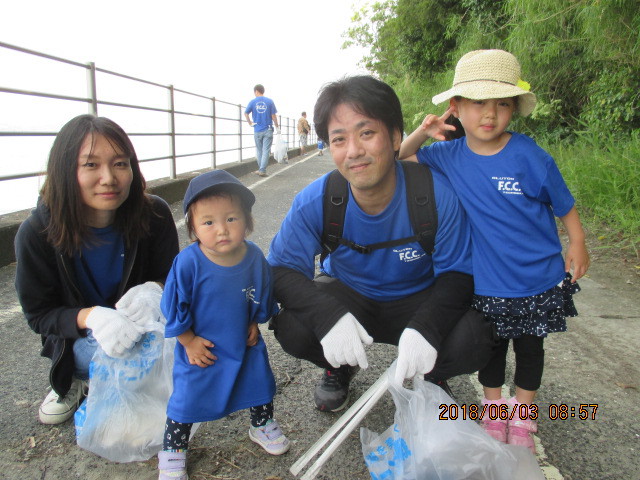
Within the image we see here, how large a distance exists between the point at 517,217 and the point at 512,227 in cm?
4

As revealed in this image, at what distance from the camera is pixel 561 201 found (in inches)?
72.1

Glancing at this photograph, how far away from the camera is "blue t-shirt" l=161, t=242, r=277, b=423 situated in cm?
169

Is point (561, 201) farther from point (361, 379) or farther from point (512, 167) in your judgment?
point (361, 379)

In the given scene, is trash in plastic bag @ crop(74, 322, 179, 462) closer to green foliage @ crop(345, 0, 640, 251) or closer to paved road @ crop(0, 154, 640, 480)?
paved road @ crop(0, 154, 640, 480)

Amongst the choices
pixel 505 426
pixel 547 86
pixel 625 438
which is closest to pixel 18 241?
pixel 505 426

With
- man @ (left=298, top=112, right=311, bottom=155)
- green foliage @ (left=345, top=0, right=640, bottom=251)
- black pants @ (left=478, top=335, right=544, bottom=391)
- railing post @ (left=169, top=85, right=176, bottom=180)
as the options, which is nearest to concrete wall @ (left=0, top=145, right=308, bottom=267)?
railing post @ (left=169, top=85, right=176, bottom=180)

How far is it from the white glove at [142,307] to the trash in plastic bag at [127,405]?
0.13 ft

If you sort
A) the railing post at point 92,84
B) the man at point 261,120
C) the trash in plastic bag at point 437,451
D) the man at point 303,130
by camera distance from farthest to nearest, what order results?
the man at point 303,130, the man at point 261,120, the railing post at point 92,84, the trash in plastic bag at point 437,451

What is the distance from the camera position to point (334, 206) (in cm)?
197

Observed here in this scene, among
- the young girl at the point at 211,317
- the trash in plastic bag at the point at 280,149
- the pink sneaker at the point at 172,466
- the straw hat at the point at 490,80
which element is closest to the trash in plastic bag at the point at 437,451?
the young girl at the point at 211,317

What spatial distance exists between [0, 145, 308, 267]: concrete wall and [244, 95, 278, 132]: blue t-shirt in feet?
3.20

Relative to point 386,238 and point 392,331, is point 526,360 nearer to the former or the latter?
point 392,331

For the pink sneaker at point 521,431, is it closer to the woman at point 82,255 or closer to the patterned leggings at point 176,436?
the patterned leggings at point 176,436

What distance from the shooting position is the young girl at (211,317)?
1690 mm
